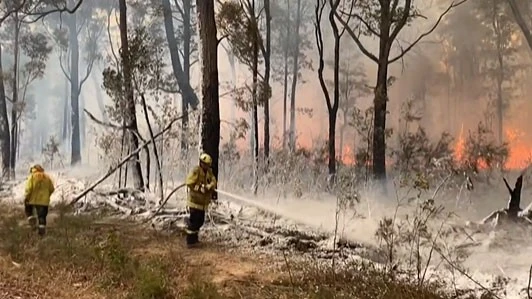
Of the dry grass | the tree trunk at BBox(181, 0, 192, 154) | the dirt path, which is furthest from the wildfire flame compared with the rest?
the dry grass

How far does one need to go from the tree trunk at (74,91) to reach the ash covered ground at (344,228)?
47.8 feet

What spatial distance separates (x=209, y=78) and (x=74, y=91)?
74.2ft

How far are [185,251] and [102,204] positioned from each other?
4919 millimetres

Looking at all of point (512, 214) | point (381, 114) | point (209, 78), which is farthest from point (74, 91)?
point (512, 214)

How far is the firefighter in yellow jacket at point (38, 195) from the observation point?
906 cm

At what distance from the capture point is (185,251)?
8.14 metres

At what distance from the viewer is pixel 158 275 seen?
5992mm

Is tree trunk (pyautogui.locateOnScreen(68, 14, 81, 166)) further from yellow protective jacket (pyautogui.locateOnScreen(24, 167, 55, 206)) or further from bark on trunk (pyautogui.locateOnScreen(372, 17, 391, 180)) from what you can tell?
yellow protective jacket (pyautogui.locateOnScreen(24, 167, 55, 206))

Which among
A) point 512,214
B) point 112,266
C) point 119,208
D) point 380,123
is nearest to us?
point 112,266

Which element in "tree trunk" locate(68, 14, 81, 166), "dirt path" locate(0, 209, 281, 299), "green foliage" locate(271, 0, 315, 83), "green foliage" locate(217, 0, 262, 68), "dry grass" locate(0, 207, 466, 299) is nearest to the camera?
"dry grass" locate(0, 207, 466, 299)

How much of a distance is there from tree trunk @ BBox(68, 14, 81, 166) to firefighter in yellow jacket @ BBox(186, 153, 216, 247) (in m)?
21.1

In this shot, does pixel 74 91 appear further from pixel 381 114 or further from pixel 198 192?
pixel 198 192

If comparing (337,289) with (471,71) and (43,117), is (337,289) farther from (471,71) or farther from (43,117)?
(43,117)

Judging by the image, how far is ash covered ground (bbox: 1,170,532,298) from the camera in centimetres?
721
